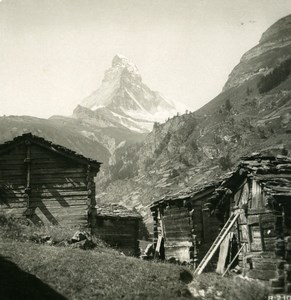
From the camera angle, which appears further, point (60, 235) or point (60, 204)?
point (60, 204)

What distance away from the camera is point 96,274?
15000 millimetres

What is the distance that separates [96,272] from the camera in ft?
49.9

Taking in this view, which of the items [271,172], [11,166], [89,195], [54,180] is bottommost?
[89,195]

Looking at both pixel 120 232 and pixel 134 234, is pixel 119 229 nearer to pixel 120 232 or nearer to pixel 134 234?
pixel 120 232

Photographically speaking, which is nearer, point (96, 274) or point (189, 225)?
point (96, 274)

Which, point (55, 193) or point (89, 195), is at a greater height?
point (55, 193)

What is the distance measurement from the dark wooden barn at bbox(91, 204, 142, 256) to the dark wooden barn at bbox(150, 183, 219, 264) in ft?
10.6

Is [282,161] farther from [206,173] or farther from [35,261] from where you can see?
[206,173]

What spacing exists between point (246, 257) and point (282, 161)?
188 inches

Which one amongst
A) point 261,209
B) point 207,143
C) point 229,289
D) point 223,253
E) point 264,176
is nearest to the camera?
point 229,289

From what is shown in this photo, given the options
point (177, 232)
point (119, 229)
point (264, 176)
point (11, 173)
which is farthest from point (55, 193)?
point (264, 176)

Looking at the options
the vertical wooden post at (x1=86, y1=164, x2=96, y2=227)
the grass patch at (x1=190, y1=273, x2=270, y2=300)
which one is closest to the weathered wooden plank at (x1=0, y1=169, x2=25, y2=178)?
the vertical wooden post at (x1=86, y1=164, x2=96, y2=227)

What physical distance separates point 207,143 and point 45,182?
85.9 meters

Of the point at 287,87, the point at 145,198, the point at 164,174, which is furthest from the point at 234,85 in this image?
the point at 145,198
